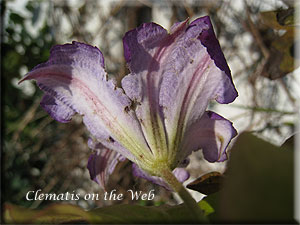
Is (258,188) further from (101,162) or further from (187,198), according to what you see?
(101,162)

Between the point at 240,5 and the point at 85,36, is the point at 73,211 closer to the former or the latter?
the point at 240,5

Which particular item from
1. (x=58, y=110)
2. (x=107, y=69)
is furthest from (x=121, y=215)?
(x=107, y=69)

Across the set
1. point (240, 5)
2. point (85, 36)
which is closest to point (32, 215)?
point (240, 5)

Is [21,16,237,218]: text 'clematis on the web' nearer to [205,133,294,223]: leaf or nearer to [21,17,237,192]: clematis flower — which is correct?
[21,17,237,192]: clematis flower

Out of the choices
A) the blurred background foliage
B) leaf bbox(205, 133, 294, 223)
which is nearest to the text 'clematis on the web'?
leaf bbox(205, 133, 294, 223)

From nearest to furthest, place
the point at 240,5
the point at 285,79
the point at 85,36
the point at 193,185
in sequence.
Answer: the point at 193,185 < the point at 285,79 < the point at 240,5 < the point at 85,36

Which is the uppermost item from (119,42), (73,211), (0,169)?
(73,211)
